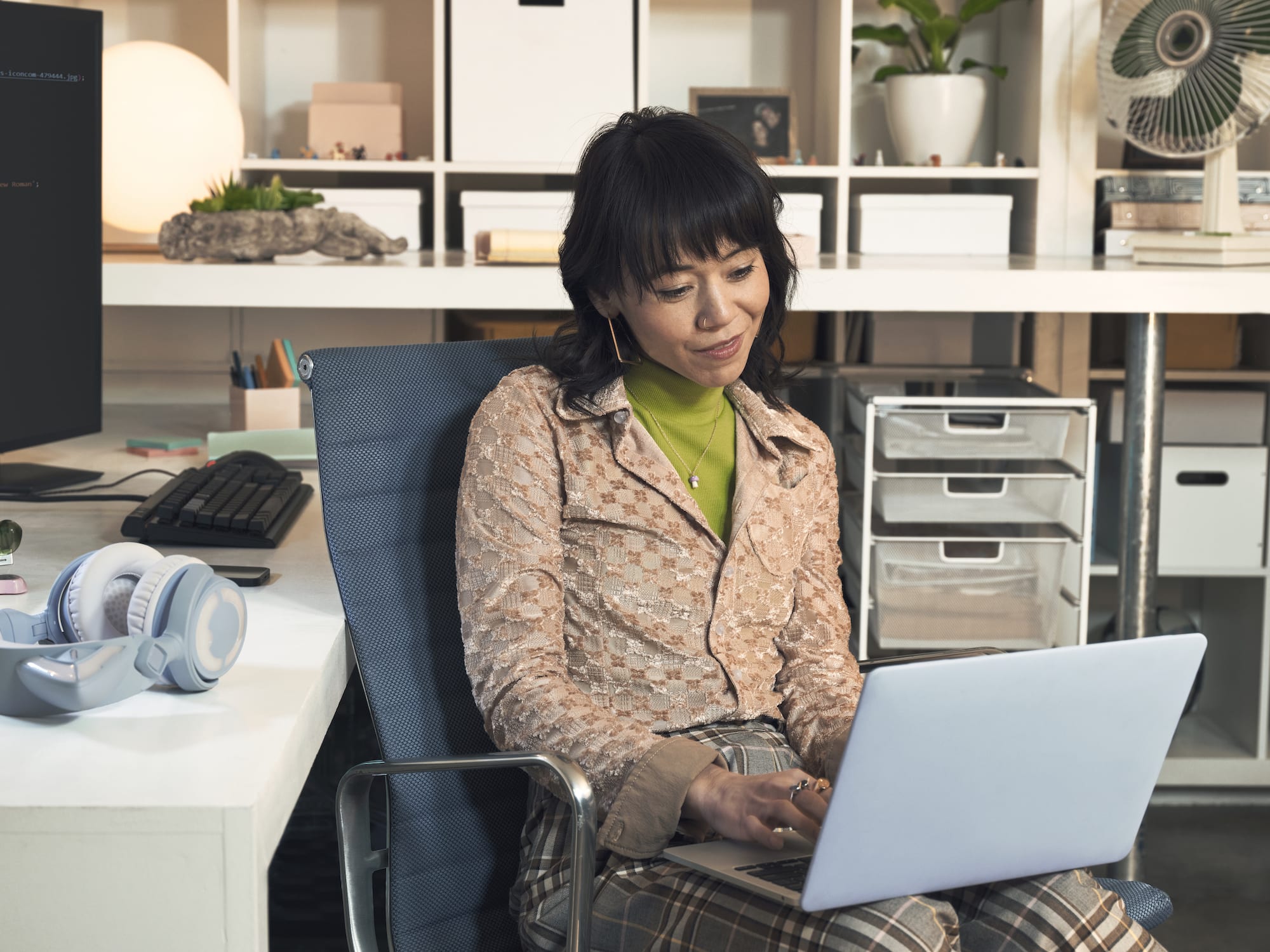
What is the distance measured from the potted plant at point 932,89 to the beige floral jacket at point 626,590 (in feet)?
5.08

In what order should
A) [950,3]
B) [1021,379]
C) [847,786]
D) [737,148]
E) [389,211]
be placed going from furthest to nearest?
[950,3] → [389,211] → [1021,379] → [737,148] → [847,786]

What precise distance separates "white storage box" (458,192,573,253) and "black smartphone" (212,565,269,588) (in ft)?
4.55

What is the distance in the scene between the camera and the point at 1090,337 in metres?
2.76

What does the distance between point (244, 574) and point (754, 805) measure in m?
0.52

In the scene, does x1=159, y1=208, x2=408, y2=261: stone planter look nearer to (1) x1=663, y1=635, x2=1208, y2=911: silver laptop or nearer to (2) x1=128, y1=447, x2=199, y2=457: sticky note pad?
(2) x1=128, y1=447, x2=199, y2=457: sticky note pad

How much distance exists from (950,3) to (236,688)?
8.29 feet

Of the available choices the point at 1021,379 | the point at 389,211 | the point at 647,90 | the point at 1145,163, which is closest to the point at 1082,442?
the point at 1021,379

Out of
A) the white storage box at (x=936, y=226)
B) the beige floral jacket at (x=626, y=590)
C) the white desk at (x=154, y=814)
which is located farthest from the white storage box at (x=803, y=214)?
the white desk at (x=154, y=814)

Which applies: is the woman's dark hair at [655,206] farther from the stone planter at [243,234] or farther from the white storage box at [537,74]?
the white storage box at [537,74]

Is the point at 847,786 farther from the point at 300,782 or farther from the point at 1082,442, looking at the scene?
the point at 1082,442

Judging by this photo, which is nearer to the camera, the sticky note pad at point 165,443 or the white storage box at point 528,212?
the sticky note pad at point 165,443

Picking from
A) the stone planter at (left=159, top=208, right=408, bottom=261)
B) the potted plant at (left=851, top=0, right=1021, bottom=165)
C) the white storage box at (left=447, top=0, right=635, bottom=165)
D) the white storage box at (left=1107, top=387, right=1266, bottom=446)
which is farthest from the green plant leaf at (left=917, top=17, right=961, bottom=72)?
the stone planter at (left=159, top=208, right=408, bottom=261)

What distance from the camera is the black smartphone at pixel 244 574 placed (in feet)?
4.04

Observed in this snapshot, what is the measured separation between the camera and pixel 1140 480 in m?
2.04
